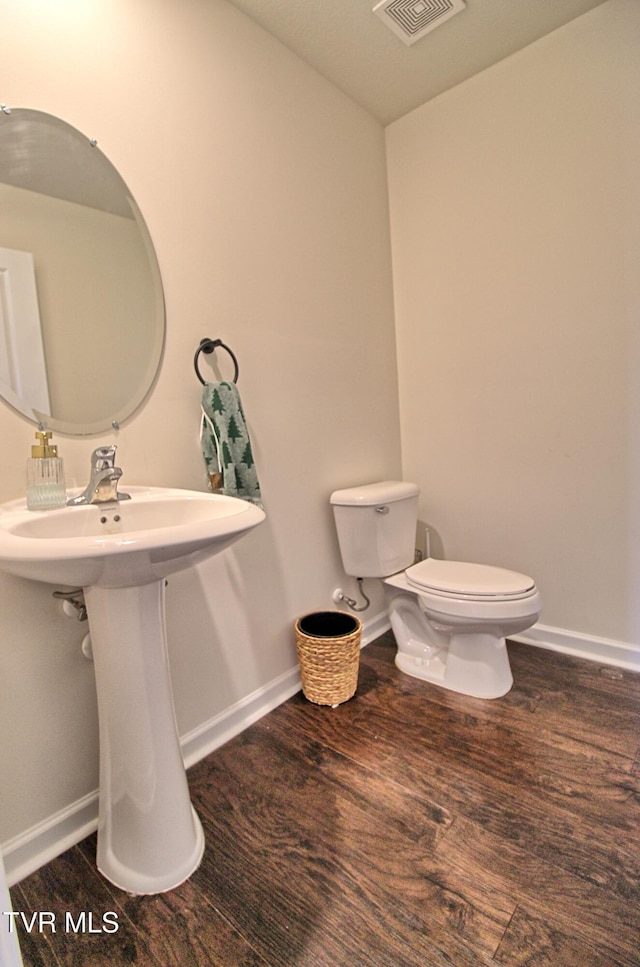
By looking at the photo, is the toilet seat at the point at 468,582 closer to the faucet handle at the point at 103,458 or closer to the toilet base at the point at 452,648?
the toilet base at the point at 452,648

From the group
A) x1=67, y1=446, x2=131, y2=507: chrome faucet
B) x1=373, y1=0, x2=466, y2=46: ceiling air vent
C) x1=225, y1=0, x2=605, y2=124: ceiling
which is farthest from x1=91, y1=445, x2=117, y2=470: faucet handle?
x1=373, y1=0, x2=466, y2=46: ceiling air vent

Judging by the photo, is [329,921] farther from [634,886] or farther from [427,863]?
[634,886]

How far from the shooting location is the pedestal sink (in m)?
0.97

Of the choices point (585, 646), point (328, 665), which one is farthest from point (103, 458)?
point (585, 646)


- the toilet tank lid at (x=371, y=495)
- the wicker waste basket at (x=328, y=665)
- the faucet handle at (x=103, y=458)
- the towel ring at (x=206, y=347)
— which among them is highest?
the towel ring at (x=206, y=347)

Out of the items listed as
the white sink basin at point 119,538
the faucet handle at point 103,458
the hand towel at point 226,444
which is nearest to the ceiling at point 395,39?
the hand towel at point 226,444

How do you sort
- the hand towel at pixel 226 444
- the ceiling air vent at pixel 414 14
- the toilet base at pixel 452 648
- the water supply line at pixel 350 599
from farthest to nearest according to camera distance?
the water supply line at pixel 350 599
the toilet base at pixel 452 648
the ceiling air vent at pixel 414 14
the hand towel at pixel 226 444

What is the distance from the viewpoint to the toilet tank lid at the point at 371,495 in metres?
1.78

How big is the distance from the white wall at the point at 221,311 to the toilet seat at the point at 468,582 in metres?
0.38

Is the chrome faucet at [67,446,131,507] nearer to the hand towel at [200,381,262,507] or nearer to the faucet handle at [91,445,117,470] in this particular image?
the faucet handle at [91,445,117,470]

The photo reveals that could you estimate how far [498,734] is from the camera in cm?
144

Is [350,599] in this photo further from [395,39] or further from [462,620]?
[395,39]

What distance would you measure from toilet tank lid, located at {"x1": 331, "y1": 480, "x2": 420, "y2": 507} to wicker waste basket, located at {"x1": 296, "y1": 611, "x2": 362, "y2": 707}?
0.44 meters

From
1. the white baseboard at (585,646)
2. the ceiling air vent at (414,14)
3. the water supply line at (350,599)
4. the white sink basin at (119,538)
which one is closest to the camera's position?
the white sink basin at (119,538)
